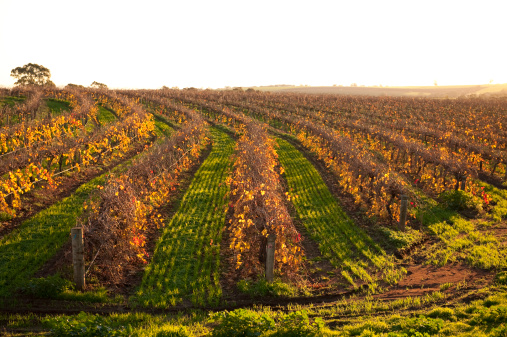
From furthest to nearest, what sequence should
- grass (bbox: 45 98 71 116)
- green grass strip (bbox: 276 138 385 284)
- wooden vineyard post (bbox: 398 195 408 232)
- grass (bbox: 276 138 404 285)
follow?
1. grass (bbox: 45 98 71 116)
2. wooden vineyard post (bbox: 398 195 408 232)
3. green grass strip (bbox: 276 138 385 284)
4. grass (bbox: 276 138 404 285)

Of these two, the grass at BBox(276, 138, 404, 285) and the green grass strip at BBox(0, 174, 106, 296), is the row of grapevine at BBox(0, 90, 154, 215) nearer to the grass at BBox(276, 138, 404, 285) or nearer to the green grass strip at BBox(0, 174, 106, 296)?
the green grass strip at BBox(0, 174, 106, 296)

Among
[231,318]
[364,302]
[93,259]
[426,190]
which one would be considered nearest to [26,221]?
[93,259]

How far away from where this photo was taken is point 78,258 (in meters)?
7.72

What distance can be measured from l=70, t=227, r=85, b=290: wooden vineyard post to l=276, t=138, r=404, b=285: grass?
6.17 metres

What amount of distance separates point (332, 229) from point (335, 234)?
0.41 meters

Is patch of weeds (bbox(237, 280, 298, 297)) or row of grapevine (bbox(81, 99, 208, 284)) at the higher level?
row of grapevine (bbox(81, 99, 208, 284))

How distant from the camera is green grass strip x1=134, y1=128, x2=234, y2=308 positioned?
7863 millimetres

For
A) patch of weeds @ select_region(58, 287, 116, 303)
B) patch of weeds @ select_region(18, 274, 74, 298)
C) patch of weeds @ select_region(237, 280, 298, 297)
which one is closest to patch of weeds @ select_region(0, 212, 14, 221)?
patch of weeds @ select_region(18, 274, 74, 298)

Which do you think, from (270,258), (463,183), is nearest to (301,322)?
(270,258)

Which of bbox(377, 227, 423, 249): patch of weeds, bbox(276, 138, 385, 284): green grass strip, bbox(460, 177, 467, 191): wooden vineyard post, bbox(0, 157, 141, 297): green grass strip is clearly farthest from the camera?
bbox(460, 177, 467, 191): wooden vineyard post

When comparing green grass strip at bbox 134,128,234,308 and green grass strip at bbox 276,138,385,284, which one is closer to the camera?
green grass strip at bbox 134,128,234,308

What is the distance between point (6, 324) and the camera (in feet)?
20.9

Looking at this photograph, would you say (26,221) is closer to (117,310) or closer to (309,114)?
(117,310)

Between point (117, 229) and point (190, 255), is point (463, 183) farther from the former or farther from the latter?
point (117, 229)
